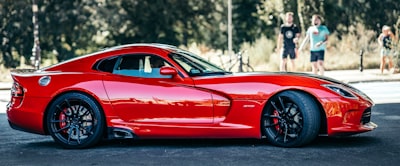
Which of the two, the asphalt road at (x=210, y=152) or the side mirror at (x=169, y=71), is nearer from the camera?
the asphalt road at (x=210, y=152)

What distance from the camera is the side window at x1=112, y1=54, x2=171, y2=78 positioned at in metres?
9.21

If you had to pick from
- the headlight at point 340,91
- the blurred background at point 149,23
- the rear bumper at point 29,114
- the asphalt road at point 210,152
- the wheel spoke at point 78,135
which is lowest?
the asphalt road at point 210,152

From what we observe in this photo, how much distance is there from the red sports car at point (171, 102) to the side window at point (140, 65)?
0.01 m

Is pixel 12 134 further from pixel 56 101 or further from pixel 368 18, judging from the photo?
pixel 368 18

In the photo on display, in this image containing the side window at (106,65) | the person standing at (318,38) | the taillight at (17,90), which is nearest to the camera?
the side window at (106,65)

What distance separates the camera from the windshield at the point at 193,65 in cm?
925

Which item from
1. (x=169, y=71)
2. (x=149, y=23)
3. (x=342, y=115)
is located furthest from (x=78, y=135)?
(x=149, y=23)

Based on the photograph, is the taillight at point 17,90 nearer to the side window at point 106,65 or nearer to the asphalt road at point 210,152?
the asphalt road at point 210,152

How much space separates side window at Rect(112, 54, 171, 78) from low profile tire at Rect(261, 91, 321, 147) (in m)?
1.36

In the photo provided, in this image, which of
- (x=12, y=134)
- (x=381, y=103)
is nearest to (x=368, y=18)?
(x=381, y=103)

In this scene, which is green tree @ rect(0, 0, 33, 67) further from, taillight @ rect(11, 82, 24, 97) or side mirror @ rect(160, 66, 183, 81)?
side mirror @ rect(160, 66, 183, 81)

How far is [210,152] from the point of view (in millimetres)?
8633

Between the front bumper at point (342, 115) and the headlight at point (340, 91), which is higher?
the headlight at point (340, 91)

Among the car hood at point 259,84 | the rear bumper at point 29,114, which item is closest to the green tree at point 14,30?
the rear bumper at point 29,114
